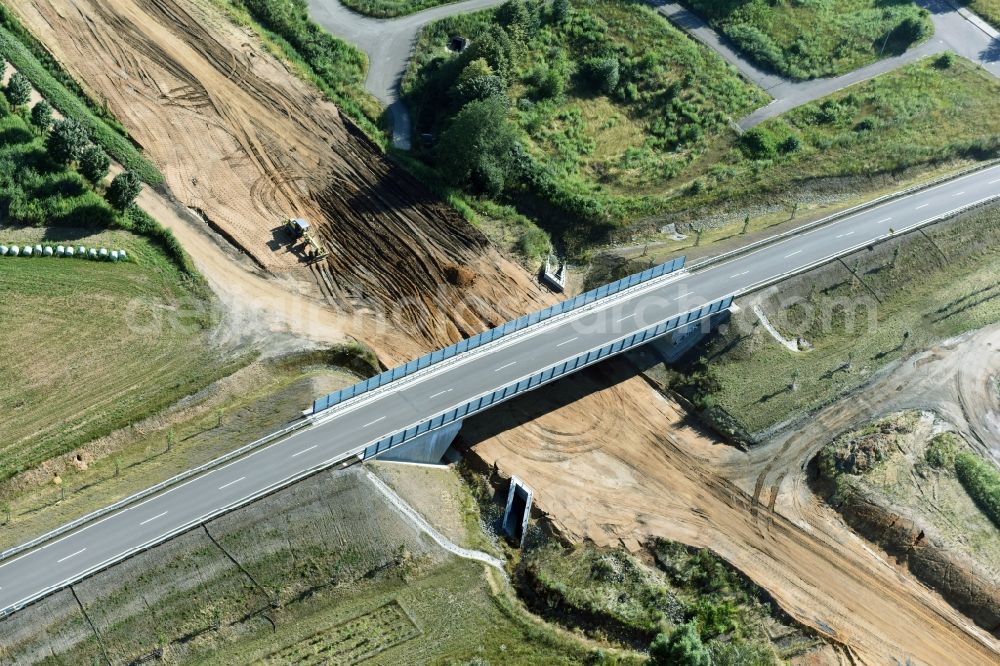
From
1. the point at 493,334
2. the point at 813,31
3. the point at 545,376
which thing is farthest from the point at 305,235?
the point at 813,31

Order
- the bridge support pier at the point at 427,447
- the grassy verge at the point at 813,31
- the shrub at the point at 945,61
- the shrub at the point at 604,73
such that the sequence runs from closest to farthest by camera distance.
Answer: the bridge support pier at the point at 427,447 → the shrub at the point at 604,73 → the grassy verge at the point at 813,31 → the shrub at the point at 945,61

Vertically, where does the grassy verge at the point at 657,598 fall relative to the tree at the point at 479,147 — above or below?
below

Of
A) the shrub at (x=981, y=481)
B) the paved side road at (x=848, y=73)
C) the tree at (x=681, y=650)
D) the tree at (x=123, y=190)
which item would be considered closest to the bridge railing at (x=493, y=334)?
the tree at (x=123, y=190)

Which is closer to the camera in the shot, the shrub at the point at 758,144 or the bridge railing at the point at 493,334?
the bridge railing at the point at 493,334

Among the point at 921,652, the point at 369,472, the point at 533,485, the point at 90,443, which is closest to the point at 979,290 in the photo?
the point at 921,652

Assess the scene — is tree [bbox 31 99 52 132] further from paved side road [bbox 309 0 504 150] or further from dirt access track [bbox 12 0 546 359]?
paved side road [bbox 309 0 504 150]

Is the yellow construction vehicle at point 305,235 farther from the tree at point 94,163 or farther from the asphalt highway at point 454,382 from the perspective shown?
the asphalt highway at point 454,382

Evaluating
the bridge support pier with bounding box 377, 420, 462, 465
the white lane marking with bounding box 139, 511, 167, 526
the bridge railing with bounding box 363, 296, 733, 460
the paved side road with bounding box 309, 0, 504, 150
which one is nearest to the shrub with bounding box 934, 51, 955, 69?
the paved side road with bounding box 309, 0, 504, 150
